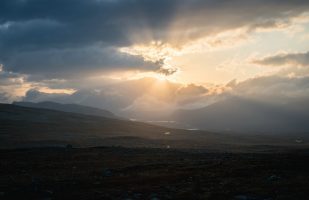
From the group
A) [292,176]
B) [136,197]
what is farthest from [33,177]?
[292,176]

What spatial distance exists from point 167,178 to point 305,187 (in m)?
15.5

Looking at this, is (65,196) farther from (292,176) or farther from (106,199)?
(292,176)

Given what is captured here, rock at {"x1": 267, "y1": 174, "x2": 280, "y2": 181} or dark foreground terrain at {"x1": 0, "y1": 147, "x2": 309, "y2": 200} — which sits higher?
rock at {"x1": 267, "y1": 174, "x2": 280, "y2": 181}

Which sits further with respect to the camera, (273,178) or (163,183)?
(163,183)

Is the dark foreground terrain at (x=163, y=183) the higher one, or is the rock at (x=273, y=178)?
the rock at (x=273, y=178)

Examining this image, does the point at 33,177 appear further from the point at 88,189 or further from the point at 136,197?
the point at 136,197

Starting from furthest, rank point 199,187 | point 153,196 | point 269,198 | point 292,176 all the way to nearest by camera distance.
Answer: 1. point 292,176
2. point 199,187
3. point 153,196
4. point 269,198

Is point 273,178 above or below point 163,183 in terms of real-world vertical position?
above

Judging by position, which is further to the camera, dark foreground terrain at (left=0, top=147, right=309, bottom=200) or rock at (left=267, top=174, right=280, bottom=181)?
rock at (left=267, top=174, right=280, bottom=181)

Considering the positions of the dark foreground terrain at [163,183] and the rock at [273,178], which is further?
the rock at [273,178]

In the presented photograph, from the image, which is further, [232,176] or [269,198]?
[232,176]

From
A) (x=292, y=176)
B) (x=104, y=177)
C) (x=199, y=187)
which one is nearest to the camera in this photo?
(x=199, y=187)

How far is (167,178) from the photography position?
46.3 m

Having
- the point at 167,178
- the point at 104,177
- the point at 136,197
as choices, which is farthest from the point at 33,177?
the point at 136,197
